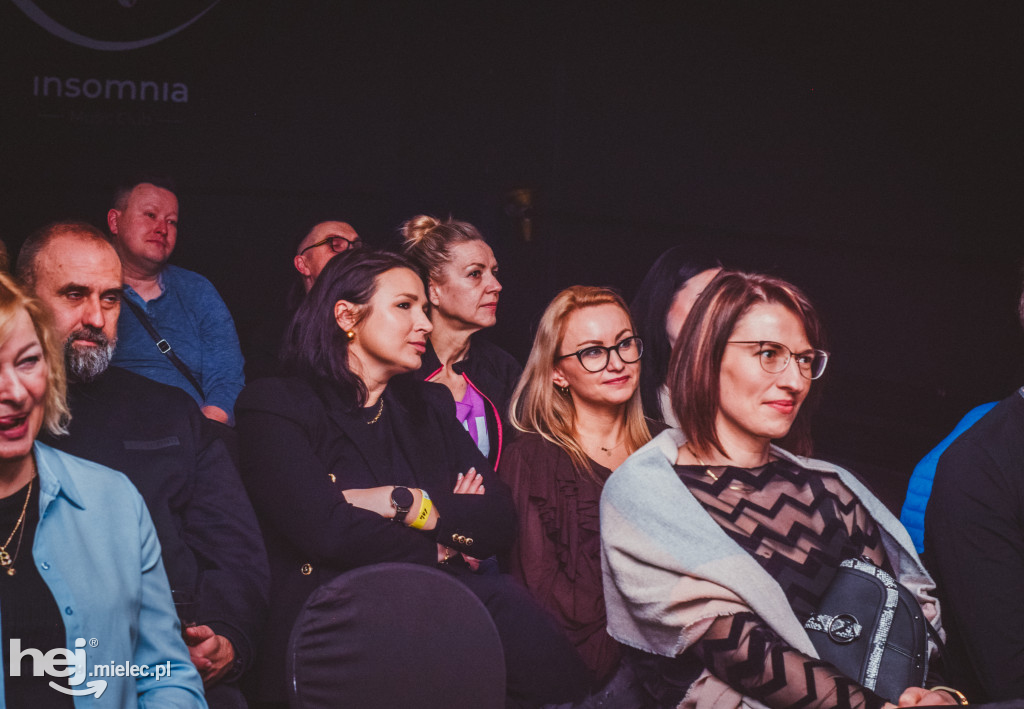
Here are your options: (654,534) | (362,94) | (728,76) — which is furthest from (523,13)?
(654,534)

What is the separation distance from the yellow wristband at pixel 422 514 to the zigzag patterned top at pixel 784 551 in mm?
750

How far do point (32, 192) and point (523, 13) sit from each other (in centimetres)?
233

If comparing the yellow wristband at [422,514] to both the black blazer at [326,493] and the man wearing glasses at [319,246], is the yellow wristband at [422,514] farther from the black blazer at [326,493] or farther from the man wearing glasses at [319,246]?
the man wearing glasses at [319,246]

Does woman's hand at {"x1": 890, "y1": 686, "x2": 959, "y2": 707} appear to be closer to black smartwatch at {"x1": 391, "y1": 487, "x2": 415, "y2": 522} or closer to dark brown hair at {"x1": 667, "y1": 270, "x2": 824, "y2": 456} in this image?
dark brown hair at {"x1": 667, "y1": 270, "x2": 824, "y2": 456}

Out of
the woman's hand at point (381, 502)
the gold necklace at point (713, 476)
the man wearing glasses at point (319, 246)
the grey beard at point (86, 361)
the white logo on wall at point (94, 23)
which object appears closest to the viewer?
the gold necklace at point (713, 476)

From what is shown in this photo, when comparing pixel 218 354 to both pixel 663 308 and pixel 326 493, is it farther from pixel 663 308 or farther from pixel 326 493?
pixel 663 308

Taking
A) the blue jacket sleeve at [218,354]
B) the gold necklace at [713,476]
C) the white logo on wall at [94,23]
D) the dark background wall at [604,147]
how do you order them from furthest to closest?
the white logo on wall at [94,23], the blue jacket sleeve at [218,354], the dark background wall at [604,147], the gold necklace at [713,476]

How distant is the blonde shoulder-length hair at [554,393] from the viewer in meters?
2.84

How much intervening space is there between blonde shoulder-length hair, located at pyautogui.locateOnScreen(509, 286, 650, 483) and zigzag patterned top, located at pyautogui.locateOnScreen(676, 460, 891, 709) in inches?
32.1

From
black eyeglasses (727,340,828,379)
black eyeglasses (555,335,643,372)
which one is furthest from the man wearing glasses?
black eyeglasses (727,340,828,379)

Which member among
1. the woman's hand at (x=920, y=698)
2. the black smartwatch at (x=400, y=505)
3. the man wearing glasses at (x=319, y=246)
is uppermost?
the man wearing glasses at (x=319, y=246)

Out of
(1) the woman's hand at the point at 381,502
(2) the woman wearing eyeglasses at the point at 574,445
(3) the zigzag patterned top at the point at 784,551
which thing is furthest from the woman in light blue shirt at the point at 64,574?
(2) the woman wearing eyeglasses at the point at 574,445

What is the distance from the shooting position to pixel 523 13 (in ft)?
15.4

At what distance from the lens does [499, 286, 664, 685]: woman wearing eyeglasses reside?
8.35 ft
